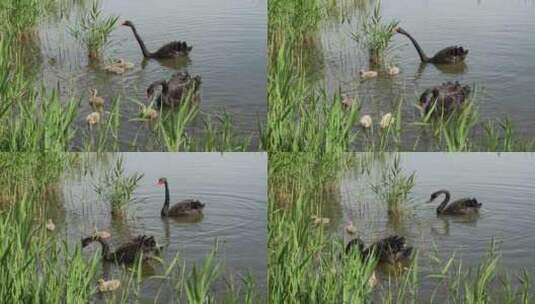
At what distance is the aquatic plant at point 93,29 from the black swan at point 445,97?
1617 millimetres

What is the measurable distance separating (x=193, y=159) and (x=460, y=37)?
163cm

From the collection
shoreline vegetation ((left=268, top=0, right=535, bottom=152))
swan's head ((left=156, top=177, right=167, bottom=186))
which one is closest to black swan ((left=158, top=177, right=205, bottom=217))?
swan's head ((left=156, top=177, right=167, bottom=186))

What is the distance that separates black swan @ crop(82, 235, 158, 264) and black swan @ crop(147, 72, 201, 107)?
0.62 metres

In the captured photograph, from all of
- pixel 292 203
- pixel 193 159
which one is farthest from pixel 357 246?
pixel 193 159

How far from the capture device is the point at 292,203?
523cm

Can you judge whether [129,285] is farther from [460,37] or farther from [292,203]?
[460,37]

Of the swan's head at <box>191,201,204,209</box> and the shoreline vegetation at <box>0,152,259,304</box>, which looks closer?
the shoreline vegetation at <box>0,152,259,304</box>

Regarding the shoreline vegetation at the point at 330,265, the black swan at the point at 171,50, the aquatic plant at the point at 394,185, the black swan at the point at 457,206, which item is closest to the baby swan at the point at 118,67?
the black swan at the point at 171,50

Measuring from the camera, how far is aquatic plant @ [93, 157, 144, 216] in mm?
5301

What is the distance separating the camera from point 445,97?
536cm

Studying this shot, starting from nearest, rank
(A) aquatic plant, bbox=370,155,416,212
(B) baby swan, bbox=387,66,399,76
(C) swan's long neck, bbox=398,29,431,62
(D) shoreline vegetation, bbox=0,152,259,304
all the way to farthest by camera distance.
→ 1. (D) shoreline vegetation, bbox=0,152,259,304
2. (A) aquatic plant, bbox=370,155,416,212
3. (B) baby swan, bbox=387,66,399,76
4. (C) swan's long neck, bbox=398,29,431,62

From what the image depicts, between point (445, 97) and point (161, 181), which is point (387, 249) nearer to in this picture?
point (445, 97)

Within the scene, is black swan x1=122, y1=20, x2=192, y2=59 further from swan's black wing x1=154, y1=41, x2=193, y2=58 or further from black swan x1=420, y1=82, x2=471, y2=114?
black swan x1=420, y1=82, x2=471, y2=114

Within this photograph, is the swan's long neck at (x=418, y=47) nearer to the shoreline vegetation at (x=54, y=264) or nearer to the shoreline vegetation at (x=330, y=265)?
the shoreline vegetation at (x=330, y=265)
